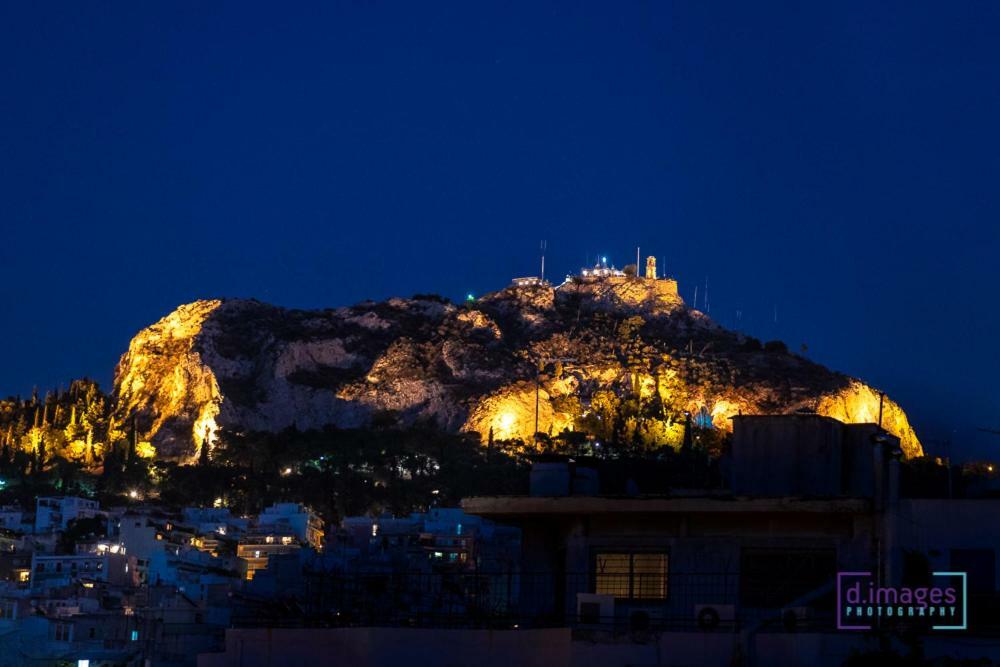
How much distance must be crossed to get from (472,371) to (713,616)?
121127 mm

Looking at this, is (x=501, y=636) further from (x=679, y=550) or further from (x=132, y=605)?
(x=132, y=605)

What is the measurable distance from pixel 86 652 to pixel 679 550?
88.2 feet

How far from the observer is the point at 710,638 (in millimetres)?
23562

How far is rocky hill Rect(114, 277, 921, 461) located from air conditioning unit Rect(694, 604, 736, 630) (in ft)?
331

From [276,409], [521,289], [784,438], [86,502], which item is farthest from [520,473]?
[784,438]

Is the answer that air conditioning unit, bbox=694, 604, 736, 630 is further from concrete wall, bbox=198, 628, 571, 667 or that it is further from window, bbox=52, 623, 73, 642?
window, bbox=52, 623, 73, 642

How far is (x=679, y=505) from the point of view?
2639cm

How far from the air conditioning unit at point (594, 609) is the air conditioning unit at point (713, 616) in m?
1.20

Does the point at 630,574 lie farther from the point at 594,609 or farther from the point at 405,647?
the point at 405,647

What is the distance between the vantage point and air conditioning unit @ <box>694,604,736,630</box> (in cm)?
2464

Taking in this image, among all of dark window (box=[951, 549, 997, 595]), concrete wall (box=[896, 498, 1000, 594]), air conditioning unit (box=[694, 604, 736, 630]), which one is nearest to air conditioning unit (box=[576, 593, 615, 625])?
air conditioning unit (box=[694, 604, 736, 630])

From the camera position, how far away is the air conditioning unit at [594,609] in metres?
24.9

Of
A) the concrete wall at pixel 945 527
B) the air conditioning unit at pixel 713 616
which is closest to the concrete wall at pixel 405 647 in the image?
the air conditioning unit at pixel 713 616

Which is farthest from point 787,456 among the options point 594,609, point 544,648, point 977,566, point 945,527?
point 544,648
